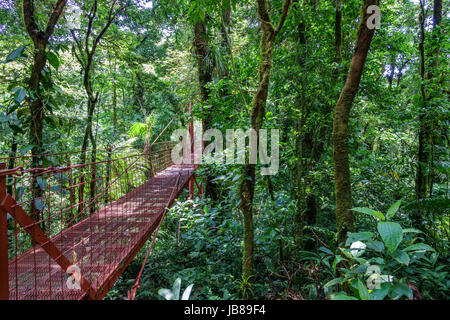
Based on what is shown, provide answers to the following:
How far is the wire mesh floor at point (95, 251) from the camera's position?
1.30m

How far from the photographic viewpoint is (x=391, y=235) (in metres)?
0.78

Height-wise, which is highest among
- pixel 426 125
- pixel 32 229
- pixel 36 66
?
pixel 36 66

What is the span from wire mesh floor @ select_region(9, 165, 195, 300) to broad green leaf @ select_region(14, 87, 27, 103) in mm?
969

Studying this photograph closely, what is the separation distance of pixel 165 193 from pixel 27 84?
1.71 m

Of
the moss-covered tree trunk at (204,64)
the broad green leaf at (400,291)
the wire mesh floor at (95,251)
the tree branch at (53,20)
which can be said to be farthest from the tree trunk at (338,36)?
the moss-covered tree trunk at (204,64)

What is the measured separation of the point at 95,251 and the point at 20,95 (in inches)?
47.6

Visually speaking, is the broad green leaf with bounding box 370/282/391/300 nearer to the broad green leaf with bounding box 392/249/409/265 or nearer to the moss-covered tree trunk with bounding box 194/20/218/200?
the broad green leaf with bounding box 392/249/409/265

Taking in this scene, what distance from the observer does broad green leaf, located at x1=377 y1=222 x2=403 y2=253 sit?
0.76m

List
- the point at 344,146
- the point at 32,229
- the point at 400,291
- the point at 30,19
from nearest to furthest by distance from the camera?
the point at 400,291
the point at 32,229
the point at 344,146
the point at 30,19

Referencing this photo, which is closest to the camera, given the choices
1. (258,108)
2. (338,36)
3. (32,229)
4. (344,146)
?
(32,229)

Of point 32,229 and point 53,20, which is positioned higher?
point 53,20

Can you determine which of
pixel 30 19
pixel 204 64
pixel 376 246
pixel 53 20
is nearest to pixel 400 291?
pixel 376 246

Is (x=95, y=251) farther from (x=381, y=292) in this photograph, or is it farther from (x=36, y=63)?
(x=381, y=292)
